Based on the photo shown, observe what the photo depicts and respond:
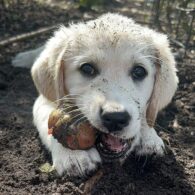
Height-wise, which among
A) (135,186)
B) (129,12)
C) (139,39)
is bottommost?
(129,12)

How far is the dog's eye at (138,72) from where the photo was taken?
4570 mm

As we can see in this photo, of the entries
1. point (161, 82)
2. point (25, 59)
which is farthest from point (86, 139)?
point (25, 59)

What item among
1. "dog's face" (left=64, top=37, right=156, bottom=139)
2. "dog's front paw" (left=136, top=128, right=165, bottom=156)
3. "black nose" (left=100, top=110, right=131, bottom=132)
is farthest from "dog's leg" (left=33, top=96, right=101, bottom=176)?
"dog's front paw" (left=136, top=128, right=165, bottom=156)

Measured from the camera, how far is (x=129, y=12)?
408 inches

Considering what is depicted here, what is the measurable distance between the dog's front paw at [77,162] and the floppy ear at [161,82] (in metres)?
0.80

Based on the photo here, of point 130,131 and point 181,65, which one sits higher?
point 130,131

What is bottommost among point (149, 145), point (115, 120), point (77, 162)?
point (149, 145)

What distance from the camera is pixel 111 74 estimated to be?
4.42 metres

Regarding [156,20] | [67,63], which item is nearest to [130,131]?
[67,63]

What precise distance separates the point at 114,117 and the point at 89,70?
2.56 ft

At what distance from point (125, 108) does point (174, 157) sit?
1.34 meters

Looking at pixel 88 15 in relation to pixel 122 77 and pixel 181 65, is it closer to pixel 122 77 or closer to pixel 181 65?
pixel 181 65

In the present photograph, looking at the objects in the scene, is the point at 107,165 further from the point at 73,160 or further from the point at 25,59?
the point at 25,59

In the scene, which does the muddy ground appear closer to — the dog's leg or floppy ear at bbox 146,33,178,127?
the dog's leg
